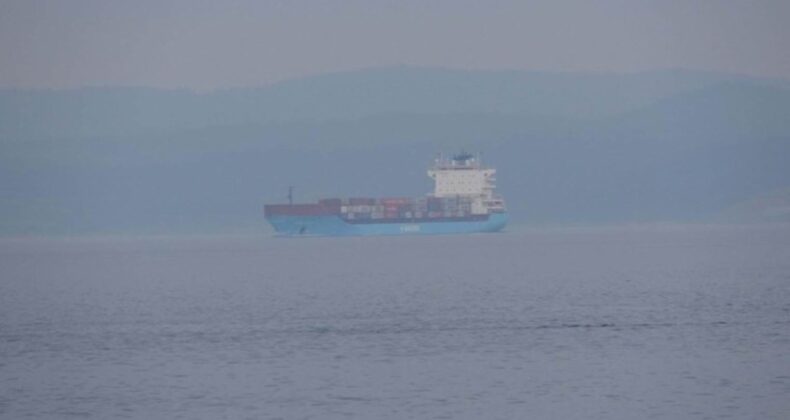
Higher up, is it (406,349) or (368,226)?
(368,226)

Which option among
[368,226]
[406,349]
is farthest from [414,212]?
[406,349]

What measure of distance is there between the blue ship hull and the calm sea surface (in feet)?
220

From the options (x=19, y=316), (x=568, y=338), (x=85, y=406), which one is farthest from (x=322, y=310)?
(x=85, y=406)

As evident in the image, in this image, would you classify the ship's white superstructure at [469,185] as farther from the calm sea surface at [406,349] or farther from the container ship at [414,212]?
the calm sea surface at [406,349]

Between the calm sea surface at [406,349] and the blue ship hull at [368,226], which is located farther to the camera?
the blue ship hull at [368,226]

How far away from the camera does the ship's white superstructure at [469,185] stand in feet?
469

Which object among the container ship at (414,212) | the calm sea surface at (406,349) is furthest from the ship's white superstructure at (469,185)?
the calm sea surface at (406,349)

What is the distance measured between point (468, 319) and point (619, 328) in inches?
225

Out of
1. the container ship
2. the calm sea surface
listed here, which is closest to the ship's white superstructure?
the container ship

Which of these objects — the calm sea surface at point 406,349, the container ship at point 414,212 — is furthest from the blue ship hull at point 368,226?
the calm sea surface at point 406,349

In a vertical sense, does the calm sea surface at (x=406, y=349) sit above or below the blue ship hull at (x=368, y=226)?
below

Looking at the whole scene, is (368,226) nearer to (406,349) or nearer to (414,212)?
(414,212)

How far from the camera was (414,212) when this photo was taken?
5556 inches

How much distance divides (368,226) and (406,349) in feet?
336
